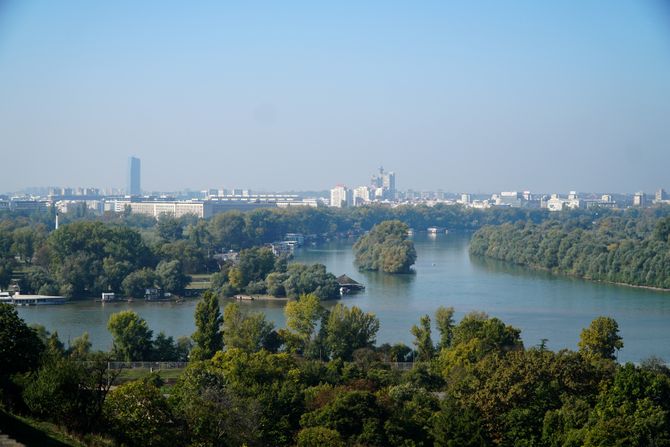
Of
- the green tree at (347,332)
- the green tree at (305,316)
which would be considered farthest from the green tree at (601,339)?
the green tree at (305,316)

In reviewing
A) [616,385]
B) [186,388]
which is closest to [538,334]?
[616,385]

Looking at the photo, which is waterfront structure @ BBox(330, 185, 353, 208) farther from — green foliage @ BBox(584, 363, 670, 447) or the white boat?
green foliage @ BBox(584, 363, 670, 447)

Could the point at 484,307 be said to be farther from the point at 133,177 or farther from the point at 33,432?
the point at 133,177

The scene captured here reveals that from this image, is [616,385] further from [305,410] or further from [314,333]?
[314,333]

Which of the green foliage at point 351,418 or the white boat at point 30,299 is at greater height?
the green foliage at point 351,418

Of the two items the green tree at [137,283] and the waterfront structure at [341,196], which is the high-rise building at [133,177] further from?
the green tree at [137,283]

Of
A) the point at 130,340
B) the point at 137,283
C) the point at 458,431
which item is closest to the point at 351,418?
the point at 458,431

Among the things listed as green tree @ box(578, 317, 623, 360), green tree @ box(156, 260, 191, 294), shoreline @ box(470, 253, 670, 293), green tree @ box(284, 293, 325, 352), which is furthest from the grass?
shoreline @ box(470, 253, 670, 293)
